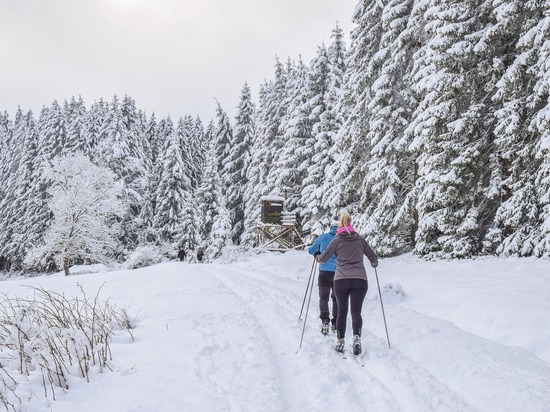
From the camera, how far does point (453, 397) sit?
4.28 m

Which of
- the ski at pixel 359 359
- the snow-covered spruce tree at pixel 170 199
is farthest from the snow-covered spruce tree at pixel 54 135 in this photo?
the ski at pixel 359 359

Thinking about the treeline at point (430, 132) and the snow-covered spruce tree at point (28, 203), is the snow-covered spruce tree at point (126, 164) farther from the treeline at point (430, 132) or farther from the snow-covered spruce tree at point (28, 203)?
the treeline at point (430, 132)

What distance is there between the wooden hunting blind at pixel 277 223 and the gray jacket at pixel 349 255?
807 inches

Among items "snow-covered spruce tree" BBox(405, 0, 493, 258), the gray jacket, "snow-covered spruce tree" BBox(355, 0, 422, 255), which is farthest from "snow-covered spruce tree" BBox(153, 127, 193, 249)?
the gray jacket

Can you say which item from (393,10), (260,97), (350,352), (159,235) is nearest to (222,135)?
(260,97)

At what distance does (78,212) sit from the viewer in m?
33.1

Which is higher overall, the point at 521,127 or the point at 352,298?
the point at 521,127

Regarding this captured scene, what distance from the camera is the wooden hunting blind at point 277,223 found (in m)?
27.1

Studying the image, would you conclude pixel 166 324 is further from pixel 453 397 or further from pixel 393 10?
pixel 393 10

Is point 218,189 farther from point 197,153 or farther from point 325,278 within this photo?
point 325,278

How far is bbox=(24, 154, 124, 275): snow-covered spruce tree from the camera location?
32.2 metres

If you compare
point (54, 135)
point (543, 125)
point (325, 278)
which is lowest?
point (325, 278)

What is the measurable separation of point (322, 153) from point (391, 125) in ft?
28.7

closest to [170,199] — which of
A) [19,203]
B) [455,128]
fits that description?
[19,203]
